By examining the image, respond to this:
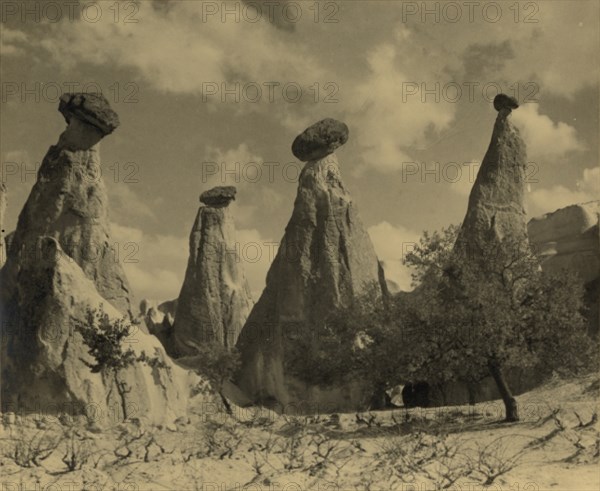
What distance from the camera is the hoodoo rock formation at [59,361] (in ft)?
48.8

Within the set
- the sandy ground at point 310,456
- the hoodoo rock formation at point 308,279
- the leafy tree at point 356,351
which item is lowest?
the sandy ground at point 310,456

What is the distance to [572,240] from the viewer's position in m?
28.7

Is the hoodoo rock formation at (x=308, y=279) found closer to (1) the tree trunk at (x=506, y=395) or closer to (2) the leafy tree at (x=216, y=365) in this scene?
(2) the leafy tree at (x=216, y=365)

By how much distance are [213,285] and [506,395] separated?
17.9 meters

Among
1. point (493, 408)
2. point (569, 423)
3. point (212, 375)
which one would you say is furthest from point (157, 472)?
point (212, 375)

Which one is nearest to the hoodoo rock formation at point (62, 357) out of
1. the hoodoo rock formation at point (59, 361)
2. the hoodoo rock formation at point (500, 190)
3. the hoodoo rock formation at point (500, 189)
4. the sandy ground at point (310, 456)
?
the hoodoo rock formation at point (59, 361)

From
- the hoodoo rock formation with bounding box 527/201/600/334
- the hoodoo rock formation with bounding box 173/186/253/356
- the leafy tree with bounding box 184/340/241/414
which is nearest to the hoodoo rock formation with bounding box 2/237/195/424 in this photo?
the leafy tree with bounding box 184/340/241/414

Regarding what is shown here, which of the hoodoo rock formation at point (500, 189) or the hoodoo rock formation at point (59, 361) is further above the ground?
the hoodoo rock formation at point (500, 189)

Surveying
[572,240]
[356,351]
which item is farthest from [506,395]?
[572,240]

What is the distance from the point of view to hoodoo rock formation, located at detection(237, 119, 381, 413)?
2325cm

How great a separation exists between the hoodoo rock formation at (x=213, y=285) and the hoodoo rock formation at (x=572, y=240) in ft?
42.9

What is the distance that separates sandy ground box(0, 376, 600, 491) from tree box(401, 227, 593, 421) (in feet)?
3.74

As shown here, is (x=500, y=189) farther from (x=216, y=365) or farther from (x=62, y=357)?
(x=62, y=357)

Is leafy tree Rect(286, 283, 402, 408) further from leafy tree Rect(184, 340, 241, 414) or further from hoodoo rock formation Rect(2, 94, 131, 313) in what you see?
hoodoo rock formation Rect(2, 94, 131, 313)
